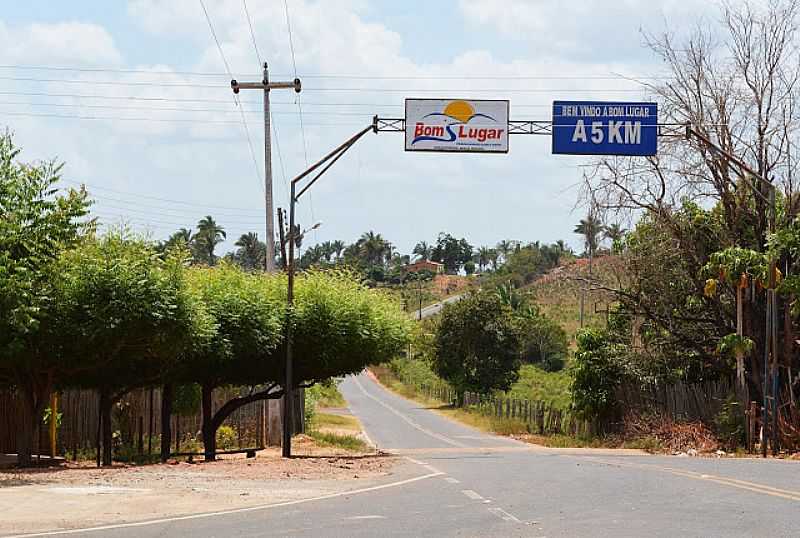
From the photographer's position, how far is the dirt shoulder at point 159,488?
13.7 meters

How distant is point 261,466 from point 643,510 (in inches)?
428

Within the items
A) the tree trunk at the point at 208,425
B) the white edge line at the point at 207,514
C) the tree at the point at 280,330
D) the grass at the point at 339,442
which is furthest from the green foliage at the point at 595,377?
the white edge line at the point at 207,514

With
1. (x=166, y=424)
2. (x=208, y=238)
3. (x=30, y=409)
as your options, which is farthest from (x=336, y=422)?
(x=208, y=238)

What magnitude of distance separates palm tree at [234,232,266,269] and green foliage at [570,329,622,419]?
3891 inches

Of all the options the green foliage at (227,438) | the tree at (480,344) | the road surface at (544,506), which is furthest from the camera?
the tree at (480,344)

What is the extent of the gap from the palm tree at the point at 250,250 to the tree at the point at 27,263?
116 m

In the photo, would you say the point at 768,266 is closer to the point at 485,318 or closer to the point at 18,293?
the point at 18,293

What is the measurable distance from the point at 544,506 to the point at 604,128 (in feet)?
47.9

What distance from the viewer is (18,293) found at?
2023cm

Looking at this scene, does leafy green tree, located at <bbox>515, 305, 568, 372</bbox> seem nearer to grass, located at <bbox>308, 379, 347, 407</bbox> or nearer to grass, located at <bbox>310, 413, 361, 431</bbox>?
grass, located at <bbox>308, 379, 347, 407</bbox>

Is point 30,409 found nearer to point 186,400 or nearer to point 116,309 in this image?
point 116,309

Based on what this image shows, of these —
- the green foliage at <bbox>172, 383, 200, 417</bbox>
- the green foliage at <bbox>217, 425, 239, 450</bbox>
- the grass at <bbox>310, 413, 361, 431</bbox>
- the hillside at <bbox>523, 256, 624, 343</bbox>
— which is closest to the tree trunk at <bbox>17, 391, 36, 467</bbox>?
the green foliage at <bbox>172, 383, 200, 417</bbox>

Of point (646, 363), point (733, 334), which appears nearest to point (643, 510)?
point (733, 334)

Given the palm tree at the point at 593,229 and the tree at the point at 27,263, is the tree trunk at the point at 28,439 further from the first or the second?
the palm tree at the point at 593,229
